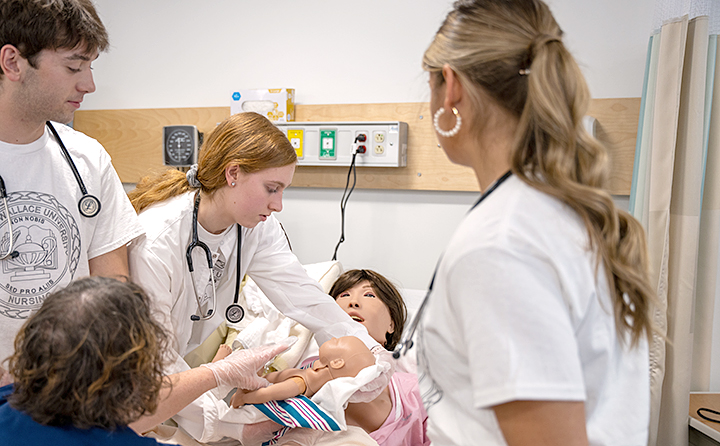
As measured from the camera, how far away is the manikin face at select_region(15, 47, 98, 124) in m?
1.23

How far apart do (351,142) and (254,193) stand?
3.41 ft

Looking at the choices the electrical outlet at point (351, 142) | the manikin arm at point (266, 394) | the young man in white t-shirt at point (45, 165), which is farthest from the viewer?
the electrical outlet at point (351, 142)

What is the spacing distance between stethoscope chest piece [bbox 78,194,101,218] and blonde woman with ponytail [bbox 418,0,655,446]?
1.01 m

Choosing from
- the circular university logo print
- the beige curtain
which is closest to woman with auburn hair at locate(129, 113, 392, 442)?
the circular university logo print

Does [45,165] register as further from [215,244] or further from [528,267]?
[528,267]

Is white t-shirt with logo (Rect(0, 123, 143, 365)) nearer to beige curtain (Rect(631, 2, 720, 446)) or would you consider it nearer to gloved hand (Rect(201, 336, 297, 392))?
gloved hand (Rect(201, 336, 297, 392))

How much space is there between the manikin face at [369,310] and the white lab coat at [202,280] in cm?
27

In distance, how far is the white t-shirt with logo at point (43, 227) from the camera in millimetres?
1291

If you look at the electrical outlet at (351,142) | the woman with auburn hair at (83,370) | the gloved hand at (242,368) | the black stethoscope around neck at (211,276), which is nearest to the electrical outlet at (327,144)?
the electrical outlet at (351,142)

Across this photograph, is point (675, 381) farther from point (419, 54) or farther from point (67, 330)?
point (67, 330)

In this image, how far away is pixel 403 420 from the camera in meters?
1.84

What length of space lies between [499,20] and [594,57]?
179 centimetres

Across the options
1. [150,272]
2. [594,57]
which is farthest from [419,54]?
[150,272]

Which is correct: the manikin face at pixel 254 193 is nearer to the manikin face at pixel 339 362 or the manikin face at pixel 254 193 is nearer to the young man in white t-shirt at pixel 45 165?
the young man in white t-shirt at pixel 45 165
